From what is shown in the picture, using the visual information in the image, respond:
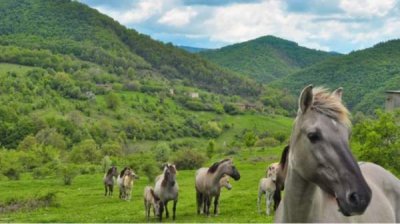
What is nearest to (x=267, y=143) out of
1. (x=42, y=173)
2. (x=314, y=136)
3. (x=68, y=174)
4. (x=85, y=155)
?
(x=85, y=155)

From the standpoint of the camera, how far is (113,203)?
121ft

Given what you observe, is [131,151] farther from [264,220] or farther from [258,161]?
[264,220]

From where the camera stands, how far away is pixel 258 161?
7269 centimetres

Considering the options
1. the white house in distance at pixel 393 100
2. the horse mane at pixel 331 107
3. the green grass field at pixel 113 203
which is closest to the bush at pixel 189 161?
the green grass field at pixel 113 203

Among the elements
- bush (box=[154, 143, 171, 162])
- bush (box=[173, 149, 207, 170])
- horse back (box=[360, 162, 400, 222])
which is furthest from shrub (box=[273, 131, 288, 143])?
horse back (box=[360, 162, 400, 222])

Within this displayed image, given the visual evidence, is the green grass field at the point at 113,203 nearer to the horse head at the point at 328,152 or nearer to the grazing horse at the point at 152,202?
the grazing horse at the point at 152,202

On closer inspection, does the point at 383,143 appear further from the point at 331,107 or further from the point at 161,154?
the point at 161,154

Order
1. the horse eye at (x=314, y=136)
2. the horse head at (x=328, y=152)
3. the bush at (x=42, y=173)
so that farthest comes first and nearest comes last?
the bush at (x=42, y=173)
the horse eye at (x=314, y=136)
the horse head at (x=328, y=152)

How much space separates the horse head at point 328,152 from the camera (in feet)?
16.2

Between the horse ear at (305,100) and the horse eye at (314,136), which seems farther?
the horse ear at (305,100)

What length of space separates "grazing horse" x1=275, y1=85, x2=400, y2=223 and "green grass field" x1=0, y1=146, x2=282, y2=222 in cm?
1638

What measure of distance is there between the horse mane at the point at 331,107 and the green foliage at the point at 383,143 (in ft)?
109

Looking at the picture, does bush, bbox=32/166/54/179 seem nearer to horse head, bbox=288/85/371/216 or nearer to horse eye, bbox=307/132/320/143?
horse head, bbox=288/85/371/216

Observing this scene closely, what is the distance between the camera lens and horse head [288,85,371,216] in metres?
4.95
